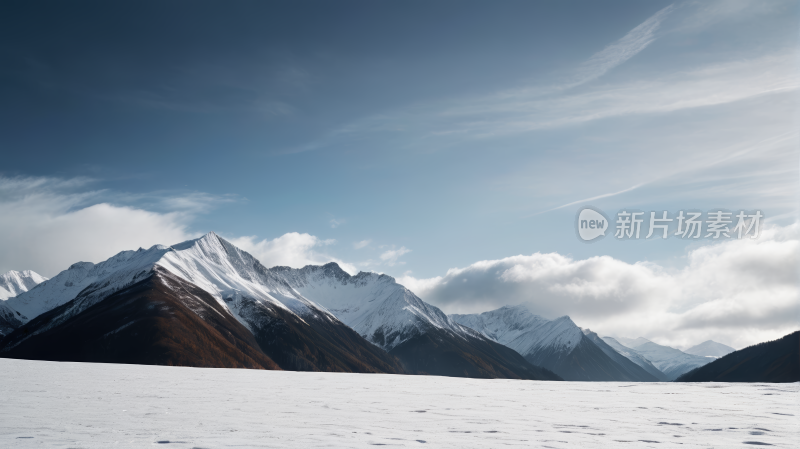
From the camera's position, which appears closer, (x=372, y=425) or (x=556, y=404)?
(x=372, y=425)

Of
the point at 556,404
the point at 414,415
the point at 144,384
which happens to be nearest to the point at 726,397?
the point at 556,404

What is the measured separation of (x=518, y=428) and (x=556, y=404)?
1166 centimetres

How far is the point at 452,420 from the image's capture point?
23.1 metres

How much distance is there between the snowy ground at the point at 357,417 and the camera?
1783cm

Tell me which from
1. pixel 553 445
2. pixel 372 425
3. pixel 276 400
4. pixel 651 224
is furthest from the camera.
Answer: pixel 651 224

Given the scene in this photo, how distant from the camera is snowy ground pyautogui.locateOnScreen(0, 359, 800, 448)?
1783 centimetres

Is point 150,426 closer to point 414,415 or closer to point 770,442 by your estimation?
point 414,415

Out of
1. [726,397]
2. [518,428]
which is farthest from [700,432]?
[726,397]

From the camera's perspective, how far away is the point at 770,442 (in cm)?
1909

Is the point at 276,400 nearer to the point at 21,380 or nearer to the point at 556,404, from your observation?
the point at 556,404

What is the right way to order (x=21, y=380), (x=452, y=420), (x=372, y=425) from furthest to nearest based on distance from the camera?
(x=21, y=380), (x=452, y=420), (x=372, y=425)

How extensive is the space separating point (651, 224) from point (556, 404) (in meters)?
34.8

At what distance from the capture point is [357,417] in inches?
923

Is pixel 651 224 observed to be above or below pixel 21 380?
above
